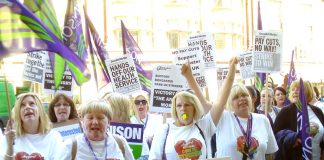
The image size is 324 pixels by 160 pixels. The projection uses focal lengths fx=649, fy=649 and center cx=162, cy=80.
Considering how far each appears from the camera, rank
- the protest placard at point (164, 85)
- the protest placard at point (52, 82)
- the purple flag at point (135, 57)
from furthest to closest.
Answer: the purple flag at point (135, 57) → the protest placard at point (164, 85) → the protest placard at point (52, 82)

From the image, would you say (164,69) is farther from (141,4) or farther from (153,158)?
(141,4)

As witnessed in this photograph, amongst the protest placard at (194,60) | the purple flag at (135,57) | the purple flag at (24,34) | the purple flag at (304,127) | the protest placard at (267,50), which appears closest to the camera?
the purple flag at (24,34)

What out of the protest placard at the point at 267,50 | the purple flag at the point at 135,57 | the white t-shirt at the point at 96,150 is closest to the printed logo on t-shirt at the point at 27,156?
the white t-shirt at the point at 96,150

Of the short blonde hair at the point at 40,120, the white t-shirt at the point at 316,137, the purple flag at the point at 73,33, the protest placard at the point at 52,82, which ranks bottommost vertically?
the white t-shirt at the point at 316,137

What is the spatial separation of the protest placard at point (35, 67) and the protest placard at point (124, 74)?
3.02 ft

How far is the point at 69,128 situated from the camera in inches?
264

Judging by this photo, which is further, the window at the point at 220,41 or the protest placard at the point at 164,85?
the window at the point at 220,41

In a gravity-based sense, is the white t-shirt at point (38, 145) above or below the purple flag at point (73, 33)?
below

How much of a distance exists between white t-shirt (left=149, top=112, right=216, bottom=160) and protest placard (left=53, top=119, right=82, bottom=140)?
0.94 metres

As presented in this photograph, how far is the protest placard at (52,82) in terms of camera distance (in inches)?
331

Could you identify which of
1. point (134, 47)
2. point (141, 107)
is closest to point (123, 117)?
point (141, 107)

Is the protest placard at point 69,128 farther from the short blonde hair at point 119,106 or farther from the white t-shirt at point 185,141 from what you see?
the white t-shirt at point 185,141

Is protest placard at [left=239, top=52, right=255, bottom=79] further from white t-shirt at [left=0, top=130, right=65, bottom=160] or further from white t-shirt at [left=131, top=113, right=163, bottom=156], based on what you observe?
white t-shirt at [left=0, top=130, right=65, bottom=160]

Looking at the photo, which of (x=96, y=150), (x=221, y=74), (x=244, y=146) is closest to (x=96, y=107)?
(x=96, y=150)
